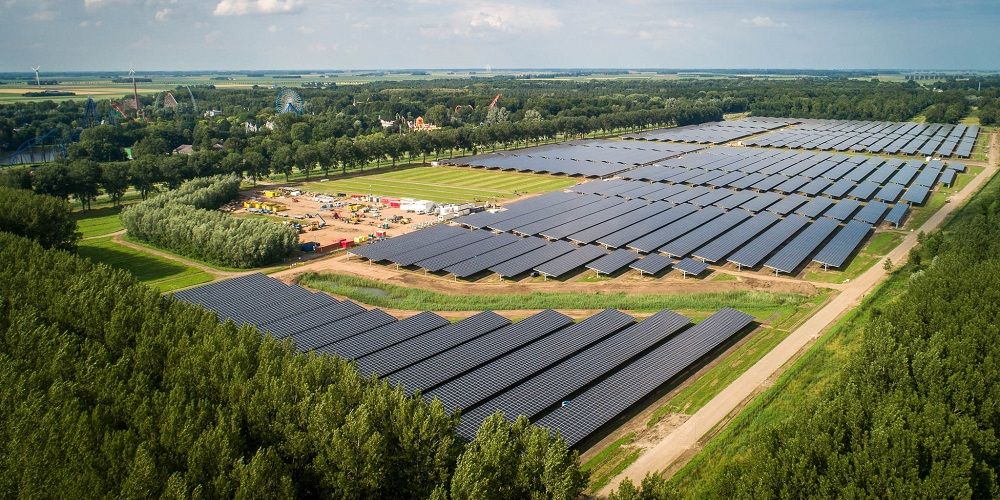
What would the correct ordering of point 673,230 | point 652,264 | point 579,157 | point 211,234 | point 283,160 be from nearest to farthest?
1. point 652,264
2. point 211,234
3. point 673,230
4. point 283,160
5. point 579,157

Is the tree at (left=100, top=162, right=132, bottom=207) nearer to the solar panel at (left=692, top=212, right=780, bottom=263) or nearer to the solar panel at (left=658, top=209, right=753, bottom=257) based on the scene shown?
the solar panel at (left=658, top=209, right=753, bottom=257)

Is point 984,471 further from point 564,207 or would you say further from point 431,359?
point 564,207

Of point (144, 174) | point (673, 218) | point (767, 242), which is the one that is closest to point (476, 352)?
point (767, 242)

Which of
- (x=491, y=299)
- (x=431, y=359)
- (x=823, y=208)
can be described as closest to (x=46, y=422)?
(x=431, y=359)

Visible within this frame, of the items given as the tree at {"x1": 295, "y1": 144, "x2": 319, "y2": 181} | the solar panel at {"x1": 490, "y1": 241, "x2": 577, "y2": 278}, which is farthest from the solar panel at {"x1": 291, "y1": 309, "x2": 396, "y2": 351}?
the tree at {"x1": 295, "y1": 144, "x2": 319, "y2": 181}

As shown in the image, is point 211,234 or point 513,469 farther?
point 211,234

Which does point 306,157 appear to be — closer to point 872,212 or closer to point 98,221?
point 98,221

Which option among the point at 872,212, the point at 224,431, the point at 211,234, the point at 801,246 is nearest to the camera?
the point at 224,431
